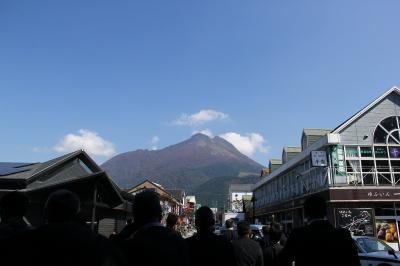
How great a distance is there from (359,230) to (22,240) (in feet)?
78.7

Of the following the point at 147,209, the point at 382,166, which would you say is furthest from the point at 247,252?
the point at 382,166

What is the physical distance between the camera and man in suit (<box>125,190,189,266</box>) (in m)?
3.08

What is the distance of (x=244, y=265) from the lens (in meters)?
5.60

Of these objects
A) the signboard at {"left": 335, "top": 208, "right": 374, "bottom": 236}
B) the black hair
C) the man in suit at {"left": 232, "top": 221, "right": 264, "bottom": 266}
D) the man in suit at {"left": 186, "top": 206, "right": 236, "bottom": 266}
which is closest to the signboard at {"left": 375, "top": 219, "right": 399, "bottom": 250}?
the signboard at {"left": 335, "top": 208, "right": 374, "bottom": 236}

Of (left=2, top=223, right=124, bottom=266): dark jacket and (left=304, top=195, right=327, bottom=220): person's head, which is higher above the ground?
(left=304, top=195, right=327, bottom=220): person's head

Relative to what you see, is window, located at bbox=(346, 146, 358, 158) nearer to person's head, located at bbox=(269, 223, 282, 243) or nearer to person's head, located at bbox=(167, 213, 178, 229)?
person's head, located at bbox=(269, 223, 282, 243)

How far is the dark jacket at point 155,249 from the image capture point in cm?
307

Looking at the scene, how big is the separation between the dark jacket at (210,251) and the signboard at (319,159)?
69.9ft

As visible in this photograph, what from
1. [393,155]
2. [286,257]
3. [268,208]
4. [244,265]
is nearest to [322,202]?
[286,257]

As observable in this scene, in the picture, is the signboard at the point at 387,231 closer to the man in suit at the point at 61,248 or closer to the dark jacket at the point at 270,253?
the dark jacket at the point at 270,253

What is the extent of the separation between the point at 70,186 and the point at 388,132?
23.0 meters

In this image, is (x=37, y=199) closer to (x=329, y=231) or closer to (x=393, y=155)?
(x=329, y=231)

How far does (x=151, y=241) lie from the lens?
3150 millimetres

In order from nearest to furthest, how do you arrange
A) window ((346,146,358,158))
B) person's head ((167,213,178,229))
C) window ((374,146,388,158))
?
1. person's head ((167,213,178,229))
2. window ((346,146,358,158))
3. window ((374,146,388,158))
